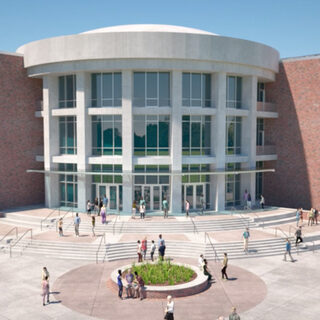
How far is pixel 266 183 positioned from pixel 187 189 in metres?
10.6

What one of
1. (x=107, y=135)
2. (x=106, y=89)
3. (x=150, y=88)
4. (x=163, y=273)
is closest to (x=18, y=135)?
(x=107, y=135)

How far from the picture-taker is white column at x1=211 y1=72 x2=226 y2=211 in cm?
3275

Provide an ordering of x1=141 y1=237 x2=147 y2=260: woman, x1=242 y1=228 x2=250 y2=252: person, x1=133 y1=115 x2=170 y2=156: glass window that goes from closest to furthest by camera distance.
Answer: x1=141 y1=237 x2=147 y2=260: woman < x1=242 y1=228 x2=250 y2=252: person < x1=133 y1=115 x2=170 y2=156: glass window

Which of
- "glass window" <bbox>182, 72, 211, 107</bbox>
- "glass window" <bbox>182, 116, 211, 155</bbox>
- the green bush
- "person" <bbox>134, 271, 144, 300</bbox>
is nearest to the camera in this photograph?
"person" <bbox>134, 271, 144, 300</bbox>

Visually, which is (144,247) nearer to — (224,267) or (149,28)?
(224,267)

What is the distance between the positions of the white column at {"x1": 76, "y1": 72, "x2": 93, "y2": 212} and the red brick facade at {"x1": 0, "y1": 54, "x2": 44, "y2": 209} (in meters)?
6.50

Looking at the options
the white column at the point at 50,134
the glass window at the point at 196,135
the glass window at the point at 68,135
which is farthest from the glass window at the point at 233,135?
the white column at the point at 50,134

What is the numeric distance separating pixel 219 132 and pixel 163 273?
17435 mm

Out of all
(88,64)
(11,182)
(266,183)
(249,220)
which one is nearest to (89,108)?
(88,64)

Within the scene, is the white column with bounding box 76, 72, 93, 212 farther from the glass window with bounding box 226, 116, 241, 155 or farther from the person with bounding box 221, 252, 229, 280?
the person with bounding box 221, 252, 229, 280

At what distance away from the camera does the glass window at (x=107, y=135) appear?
32.6 m

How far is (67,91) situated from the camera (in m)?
34.4

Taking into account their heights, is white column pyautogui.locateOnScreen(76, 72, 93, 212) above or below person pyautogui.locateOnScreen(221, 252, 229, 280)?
above

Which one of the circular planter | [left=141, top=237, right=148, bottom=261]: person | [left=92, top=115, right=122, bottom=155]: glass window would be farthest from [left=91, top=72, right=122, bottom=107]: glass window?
the circular planter
